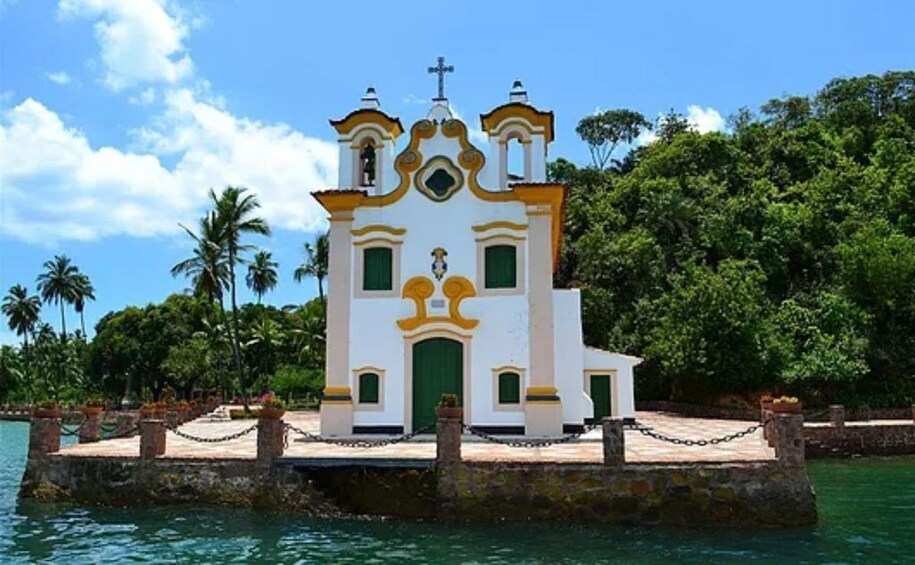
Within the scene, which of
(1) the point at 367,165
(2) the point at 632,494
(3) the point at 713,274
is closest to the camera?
(2) the point at 632,494

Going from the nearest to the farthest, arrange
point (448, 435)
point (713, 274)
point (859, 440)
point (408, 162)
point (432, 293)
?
1. point (448, 435)
2. point (432, 293)
3. point (408, 162)
4. point (859, 440)
5. point (713, 274)

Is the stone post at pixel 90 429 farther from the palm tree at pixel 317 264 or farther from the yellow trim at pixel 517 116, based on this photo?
Result: the palm tree at pixel 317 264

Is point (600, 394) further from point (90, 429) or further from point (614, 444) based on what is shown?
point (90, 429)

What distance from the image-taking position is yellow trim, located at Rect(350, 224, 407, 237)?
21.2 m

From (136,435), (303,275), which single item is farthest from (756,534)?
(303,275)

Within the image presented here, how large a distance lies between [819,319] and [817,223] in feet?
27.7

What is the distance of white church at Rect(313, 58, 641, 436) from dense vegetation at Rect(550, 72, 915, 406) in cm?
1646

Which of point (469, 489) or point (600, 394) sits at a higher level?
point (600, 394)

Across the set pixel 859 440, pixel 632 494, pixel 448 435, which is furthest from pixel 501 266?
pixel 859 440

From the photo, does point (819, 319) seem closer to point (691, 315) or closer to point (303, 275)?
point (691, 315)

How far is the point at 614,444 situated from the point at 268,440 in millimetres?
6565

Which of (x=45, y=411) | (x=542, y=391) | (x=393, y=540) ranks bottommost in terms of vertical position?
(x=393, y=540)

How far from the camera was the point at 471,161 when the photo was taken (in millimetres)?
21312

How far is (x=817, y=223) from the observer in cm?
4294
